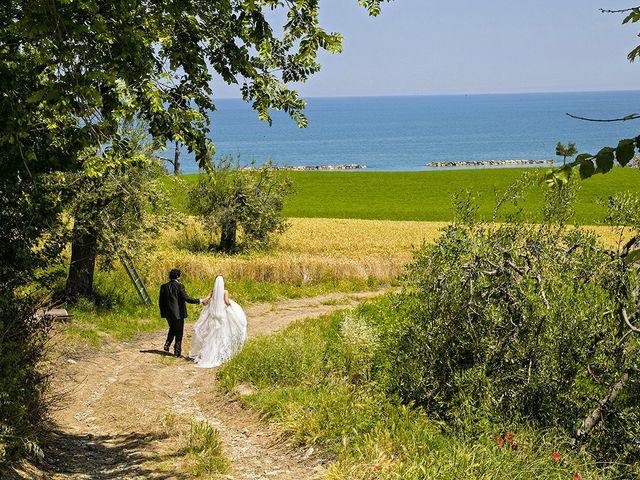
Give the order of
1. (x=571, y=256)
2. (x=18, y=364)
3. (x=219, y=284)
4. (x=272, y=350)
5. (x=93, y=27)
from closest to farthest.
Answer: (x=93, y=27)
(x=18, y=364)
(x=571, y=256)
(x=272, y=350)
(x=219, y=284)

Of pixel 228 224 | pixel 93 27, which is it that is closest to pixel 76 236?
pixel 93 27

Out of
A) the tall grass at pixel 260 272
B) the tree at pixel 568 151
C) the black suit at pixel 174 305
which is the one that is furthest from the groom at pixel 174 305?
the tree at pixel 568 151

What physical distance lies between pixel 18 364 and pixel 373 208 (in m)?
56.1

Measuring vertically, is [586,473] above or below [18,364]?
below

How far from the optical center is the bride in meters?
17.4

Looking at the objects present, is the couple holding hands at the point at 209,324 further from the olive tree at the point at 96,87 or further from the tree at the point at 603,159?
the tree at the point at 603,159

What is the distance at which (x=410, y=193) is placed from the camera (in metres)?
74.2

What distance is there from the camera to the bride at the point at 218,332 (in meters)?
17.4

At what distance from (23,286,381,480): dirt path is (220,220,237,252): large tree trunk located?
18.3 meters

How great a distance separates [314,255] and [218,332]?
1807 centimetres

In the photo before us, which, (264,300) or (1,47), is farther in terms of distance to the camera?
(264,300)

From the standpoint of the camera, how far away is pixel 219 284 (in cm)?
1781

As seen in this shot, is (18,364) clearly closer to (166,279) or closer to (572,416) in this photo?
(572,416)

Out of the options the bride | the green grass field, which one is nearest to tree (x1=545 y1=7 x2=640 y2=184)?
the bride
